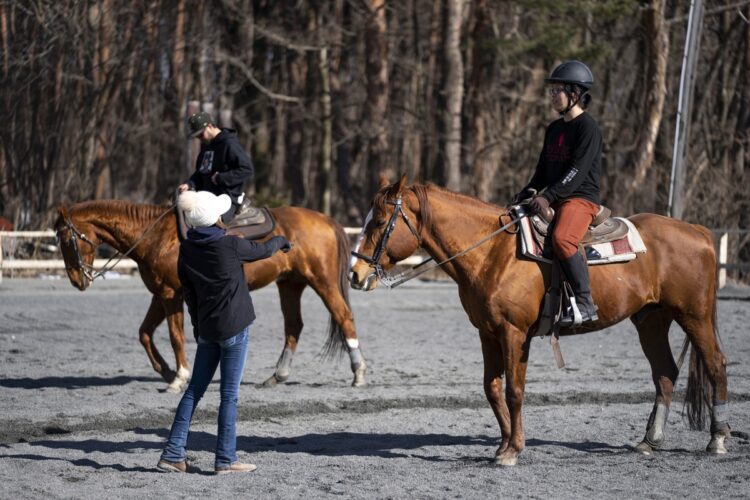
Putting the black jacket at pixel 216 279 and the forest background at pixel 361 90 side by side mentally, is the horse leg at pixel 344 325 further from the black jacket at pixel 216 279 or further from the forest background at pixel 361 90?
the forest background at pixel 361 90

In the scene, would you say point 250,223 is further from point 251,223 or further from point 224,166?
point 224,166

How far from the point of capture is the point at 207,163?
35.8 ft

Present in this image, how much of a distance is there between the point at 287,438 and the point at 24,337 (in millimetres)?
7381

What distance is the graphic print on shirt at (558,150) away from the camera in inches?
305

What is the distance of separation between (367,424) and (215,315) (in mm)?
2409

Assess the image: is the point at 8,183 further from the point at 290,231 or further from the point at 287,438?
the point at 287,438

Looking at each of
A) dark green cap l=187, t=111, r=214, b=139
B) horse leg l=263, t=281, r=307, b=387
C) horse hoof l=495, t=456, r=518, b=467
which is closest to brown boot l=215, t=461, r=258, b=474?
horse hoof l=495, t=456, r=518, b=467

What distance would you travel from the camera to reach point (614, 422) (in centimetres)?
895

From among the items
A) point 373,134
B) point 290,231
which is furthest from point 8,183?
point 290,231

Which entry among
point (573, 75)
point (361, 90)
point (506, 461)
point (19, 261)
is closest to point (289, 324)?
point (506, 461)

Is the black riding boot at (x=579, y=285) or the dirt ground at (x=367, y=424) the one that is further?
the black riding boot at (x=579, y=285)

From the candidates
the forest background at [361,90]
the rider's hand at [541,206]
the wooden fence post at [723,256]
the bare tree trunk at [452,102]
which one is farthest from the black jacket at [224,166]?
the bare tree trunk at [452,102]

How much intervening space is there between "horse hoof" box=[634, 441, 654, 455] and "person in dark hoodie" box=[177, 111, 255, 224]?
4.75m

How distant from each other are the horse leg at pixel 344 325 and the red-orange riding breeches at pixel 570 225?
3.84 meters
